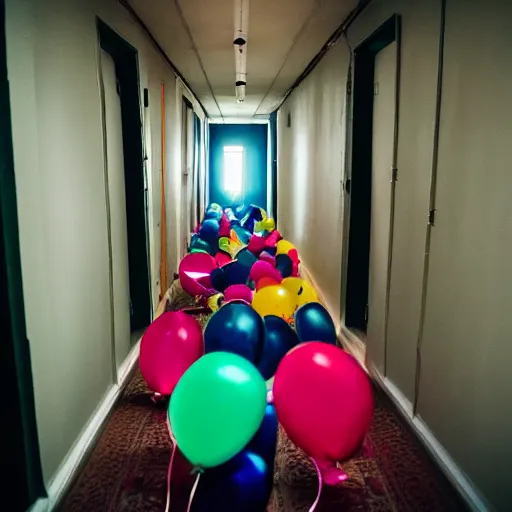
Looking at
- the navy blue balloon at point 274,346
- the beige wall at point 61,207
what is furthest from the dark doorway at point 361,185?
the beige wall at point 61,207

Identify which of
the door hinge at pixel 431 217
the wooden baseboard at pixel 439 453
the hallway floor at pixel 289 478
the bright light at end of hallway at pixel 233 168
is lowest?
the hallway floor at pixel 289 478

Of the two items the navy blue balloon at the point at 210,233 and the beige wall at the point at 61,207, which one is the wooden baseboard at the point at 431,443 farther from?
the navy blue balloon at the point at 210,233

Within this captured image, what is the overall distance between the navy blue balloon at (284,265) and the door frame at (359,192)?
2.97 ft

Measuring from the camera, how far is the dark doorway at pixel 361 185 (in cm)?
320

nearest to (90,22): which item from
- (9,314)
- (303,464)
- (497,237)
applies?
(9,314)

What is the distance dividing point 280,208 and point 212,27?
5398 millimetres

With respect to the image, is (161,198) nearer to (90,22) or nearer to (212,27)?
(212,27)

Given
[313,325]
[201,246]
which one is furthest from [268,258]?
[313,325]

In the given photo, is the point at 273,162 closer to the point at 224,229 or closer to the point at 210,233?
the point at 224,229

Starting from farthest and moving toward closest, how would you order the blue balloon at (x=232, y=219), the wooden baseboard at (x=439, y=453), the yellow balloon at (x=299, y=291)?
the blue balloon at (x=232, y=219) → the yellow balloon at (x=299, y=291) → the wooden baseboard at (x=439, y=453)

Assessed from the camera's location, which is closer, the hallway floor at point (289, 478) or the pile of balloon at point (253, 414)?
the pile of balloon at point (253, 414)

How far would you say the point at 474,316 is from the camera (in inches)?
66.2

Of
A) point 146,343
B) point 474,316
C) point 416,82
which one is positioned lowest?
point 146,343

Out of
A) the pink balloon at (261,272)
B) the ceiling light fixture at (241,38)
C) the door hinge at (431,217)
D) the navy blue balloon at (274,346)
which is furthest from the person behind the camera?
the pink balloon at (261,272)
